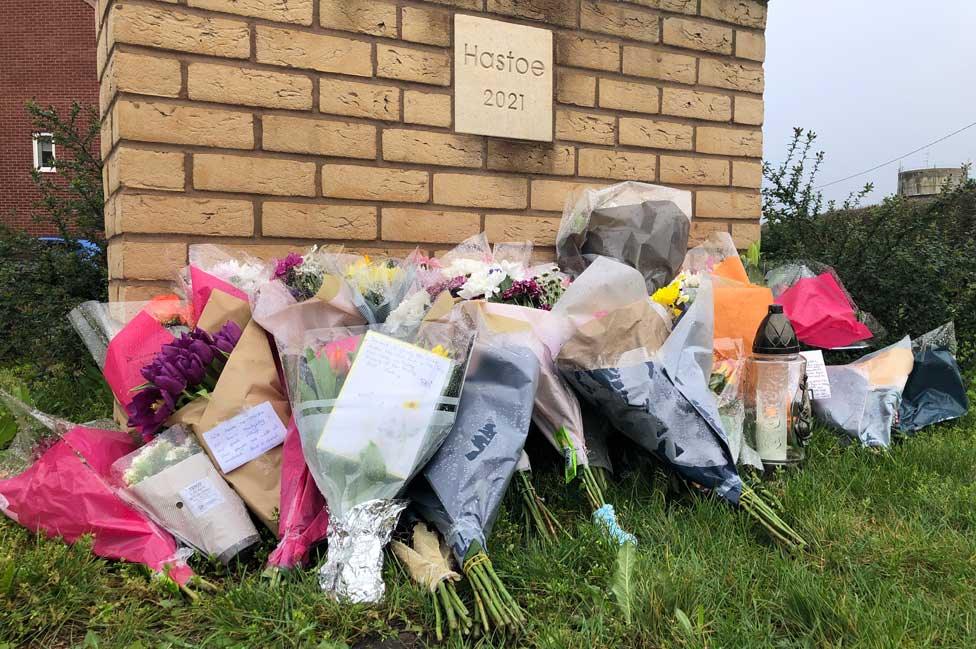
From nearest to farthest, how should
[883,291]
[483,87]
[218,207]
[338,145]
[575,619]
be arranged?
[575,619] → [218,207] → [338,145] → [483,87] → [883,291]

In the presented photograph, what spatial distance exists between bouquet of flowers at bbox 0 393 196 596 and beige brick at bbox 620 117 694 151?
8.57ft

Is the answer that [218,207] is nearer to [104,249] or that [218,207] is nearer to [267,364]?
[267,364]

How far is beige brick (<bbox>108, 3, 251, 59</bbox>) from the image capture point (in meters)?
2.32

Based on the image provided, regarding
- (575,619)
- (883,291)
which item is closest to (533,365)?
(575,619)

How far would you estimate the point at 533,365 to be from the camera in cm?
190

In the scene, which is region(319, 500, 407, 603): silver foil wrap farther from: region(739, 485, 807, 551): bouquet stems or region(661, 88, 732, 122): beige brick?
region(661, 88, 732, 122): beige brick

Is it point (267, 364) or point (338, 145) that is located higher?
point (338, 145)

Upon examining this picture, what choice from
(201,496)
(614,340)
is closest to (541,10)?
(614,340)

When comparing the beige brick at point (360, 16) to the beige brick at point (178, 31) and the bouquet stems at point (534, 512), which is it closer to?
the beige brick at point (178, 31)

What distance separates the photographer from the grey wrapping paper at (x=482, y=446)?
1588mm

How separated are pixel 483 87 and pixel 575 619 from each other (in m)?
2.26

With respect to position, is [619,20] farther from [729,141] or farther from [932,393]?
[932,393]

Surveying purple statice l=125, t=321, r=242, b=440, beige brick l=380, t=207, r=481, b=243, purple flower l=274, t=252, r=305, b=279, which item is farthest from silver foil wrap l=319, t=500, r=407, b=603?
beige brick l=380, t=207, r=481, b=243

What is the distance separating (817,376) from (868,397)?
24 cm
